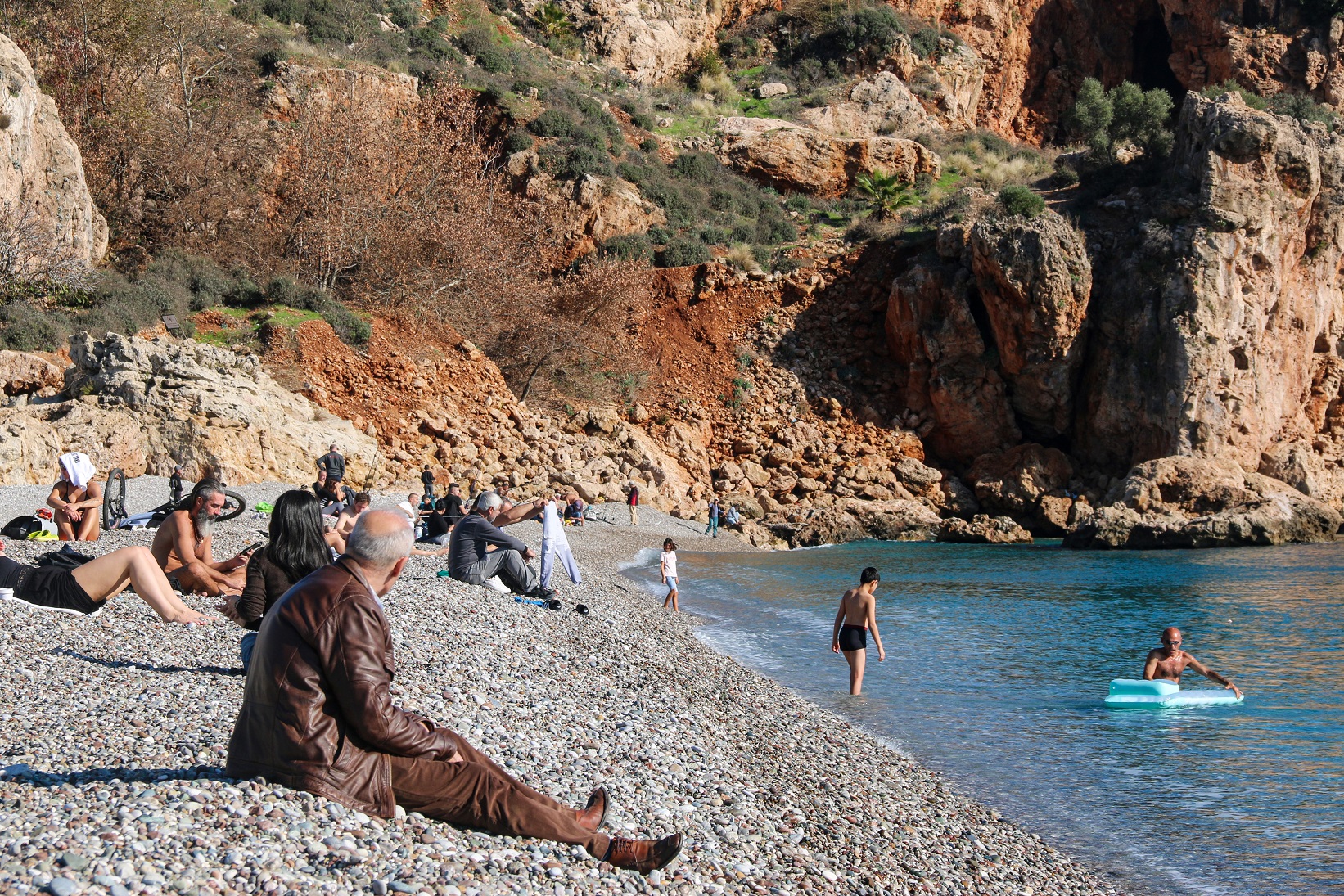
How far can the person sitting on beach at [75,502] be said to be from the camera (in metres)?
11.6

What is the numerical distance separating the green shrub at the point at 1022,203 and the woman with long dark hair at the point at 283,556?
33315mm

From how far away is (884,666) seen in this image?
11195 millimetres

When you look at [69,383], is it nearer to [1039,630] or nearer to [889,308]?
[1039,630]

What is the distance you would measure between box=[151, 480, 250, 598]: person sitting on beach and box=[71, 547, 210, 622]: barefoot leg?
698 mm

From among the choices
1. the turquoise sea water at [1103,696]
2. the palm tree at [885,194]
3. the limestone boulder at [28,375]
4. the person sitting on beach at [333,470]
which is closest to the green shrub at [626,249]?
the palm tree at [885,194]

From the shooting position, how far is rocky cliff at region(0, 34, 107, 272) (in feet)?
73.0

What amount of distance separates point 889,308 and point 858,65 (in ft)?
64.2

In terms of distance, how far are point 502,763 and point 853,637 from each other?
5066 millimetres

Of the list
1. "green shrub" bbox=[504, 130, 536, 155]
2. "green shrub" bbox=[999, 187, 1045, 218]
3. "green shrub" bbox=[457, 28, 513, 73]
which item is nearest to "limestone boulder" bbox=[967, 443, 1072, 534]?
"green shrub" bbox=[999, 187, 1045, 218]

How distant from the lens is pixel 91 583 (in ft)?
22.8

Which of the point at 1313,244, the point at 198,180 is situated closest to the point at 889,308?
the point at 1313,244

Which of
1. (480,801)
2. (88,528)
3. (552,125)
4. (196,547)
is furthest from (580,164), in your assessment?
Answer: (480,801)

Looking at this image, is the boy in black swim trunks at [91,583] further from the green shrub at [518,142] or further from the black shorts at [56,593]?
the green shrub at [518,142]

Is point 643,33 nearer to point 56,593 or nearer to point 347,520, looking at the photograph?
point 347,520
